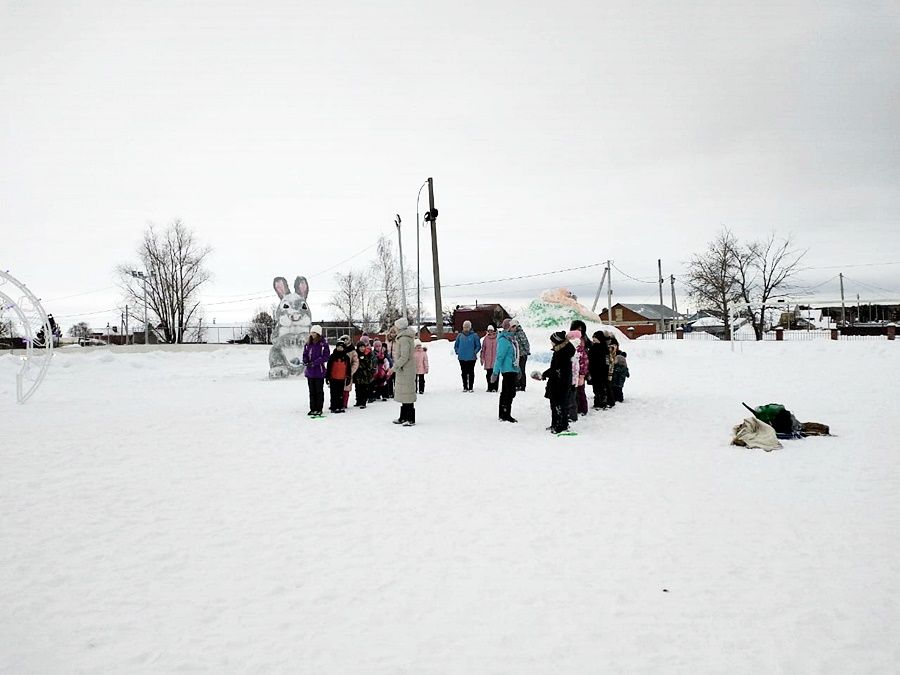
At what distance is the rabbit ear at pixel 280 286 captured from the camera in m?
19.5

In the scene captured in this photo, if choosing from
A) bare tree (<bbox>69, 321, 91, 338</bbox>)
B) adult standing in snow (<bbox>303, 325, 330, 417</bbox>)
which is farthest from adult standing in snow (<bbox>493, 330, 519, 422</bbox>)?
bare tree (<bbox>69, 321, 91, 338</bbox>)

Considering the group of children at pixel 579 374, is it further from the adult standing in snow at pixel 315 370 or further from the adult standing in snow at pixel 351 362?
the adult standing in snow at pixel 315 370

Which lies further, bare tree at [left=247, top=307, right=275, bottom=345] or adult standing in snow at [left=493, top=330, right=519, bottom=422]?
bare tree at [left=247, top=307, right=275, bottom=345]

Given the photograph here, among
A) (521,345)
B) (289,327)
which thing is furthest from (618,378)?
(289,327)

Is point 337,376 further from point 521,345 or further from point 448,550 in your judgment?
point 448,550

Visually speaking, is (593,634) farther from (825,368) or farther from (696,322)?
(696,322)

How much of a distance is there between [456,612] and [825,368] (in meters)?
18.3

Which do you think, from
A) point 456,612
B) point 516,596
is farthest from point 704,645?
point 456,612

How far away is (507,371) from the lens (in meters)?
11.1

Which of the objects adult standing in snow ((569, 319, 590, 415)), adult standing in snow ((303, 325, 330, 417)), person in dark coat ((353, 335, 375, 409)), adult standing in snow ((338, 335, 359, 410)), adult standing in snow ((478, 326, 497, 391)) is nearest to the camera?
adult standing in snow ((569, 319, 590, 415))

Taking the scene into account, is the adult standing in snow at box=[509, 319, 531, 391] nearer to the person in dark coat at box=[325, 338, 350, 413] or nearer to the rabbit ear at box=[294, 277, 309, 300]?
the person in dark coat at box=[325, 338, 350, 413]

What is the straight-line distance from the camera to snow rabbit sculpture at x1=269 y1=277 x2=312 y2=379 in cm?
1939

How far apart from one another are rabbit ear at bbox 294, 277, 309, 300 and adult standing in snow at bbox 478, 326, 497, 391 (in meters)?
7.74

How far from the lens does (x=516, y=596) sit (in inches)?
156
